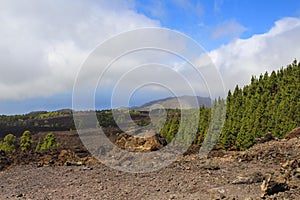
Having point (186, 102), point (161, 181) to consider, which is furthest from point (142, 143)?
point (161, 181)

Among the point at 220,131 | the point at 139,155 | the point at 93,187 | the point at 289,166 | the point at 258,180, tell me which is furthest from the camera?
the point at 220,131

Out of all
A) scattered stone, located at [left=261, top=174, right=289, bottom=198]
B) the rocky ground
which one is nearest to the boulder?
the rocky ground

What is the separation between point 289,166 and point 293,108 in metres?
17.2

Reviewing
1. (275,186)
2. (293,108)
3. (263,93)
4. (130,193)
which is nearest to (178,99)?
(130,193)

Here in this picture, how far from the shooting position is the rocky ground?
342 inches

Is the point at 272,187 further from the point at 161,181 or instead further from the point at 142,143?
the point at 142,143

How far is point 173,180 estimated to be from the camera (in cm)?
1140

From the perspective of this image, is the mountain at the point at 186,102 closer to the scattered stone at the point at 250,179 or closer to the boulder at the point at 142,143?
the scattered stone at the point at 250,179

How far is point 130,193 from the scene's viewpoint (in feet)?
34.4

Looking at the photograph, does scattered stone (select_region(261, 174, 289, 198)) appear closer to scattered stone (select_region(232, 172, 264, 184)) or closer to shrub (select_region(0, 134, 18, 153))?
scattered stone (select_region(232, 172, 264, 184))

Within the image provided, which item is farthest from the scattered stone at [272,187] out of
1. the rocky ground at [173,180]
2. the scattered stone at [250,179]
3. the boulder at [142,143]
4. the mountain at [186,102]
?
the boulder at [142,143]

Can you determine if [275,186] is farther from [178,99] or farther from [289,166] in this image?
[178,99]

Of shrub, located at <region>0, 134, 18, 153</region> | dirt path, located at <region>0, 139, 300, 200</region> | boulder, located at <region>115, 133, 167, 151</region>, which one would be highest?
shrub, located at <region>0, 134, 18, 153</region>

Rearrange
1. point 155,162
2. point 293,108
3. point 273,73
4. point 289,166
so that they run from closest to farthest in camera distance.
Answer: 1. point 289,166
2. point 155,162
3. point 293,108
4. point 273,73
